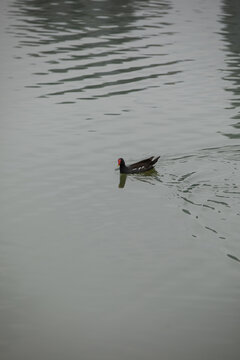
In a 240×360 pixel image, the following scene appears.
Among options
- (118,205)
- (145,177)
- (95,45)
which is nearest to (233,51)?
(95,45)

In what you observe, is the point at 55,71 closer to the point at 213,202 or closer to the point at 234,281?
the point at 213,202

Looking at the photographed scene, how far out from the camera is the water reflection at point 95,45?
96.5ft

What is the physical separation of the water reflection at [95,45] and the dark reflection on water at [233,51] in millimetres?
2438

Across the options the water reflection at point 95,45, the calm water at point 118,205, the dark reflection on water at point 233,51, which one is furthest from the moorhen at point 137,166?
the water reflection at point 95,45

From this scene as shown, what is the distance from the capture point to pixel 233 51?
3634 centimetres

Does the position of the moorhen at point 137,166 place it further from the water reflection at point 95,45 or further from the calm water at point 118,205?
the water reflection at point 95,45

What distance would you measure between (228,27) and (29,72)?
1648cm

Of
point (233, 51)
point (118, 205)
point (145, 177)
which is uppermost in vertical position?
point (118, 205)

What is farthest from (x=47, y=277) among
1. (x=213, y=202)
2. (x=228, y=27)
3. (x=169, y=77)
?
(x=228, y=27)

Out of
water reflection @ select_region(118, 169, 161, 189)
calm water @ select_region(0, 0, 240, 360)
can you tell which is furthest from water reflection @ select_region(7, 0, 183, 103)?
water reflection @ select_region(118, 169, 161, 189)

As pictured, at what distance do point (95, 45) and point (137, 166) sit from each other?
738 inches

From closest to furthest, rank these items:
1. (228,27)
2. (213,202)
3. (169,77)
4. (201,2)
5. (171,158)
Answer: (213,202) → (171,158) → (169,77) → (228,27) → (201,2)

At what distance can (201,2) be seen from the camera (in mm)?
55031

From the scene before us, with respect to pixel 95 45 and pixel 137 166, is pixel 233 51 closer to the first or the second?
pixel 95 45
